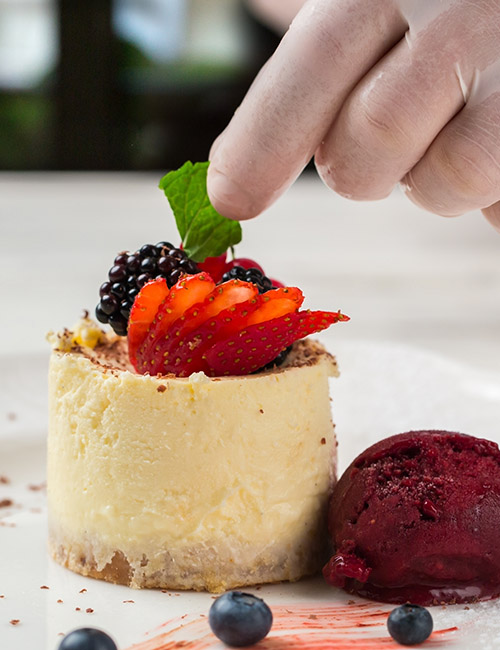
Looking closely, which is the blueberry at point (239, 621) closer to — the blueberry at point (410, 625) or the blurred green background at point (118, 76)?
the blueberry at point (410, 625)

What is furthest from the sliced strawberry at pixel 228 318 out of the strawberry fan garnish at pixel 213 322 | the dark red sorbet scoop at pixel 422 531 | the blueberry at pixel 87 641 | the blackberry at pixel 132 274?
the blueberry at pixel 87 641

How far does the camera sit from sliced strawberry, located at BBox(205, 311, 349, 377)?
4.98ft

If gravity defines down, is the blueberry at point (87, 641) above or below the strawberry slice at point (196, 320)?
below

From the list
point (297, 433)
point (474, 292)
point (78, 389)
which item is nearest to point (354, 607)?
point (297, 433)

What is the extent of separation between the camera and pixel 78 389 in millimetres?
1645

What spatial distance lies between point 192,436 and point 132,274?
0.29 m

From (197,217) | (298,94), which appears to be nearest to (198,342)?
(197,217)

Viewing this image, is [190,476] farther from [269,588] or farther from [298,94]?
[298,94]

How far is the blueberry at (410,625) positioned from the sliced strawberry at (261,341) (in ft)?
1.50

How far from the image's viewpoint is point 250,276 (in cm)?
161

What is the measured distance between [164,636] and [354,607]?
0.32 meters

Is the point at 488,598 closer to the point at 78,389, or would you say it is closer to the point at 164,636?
the point at 164,636

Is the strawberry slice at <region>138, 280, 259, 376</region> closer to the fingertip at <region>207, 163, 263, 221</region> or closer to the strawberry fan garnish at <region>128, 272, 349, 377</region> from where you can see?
the strawberry fan garnish at <region>128, 272, 349, 377</region>

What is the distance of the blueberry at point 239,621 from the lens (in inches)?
51.8
